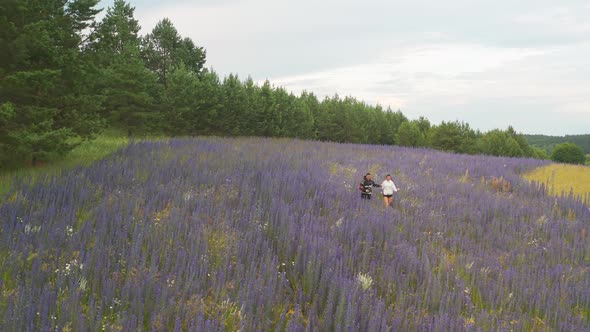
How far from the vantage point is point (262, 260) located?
400 centimetres

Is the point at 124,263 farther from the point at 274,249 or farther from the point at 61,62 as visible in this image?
the point at 61,62

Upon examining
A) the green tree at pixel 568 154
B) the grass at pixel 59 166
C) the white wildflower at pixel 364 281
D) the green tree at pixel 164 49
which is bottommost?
the white wildflower at pixel 364 281

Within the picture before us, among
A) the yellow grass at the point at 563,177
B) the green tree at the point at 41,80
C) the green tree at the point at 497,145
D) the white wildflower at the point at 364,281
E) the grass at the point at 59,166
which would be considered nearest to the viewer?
the white wildflower at the point at 364,281

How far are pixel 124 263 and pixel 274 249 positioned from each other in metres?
1.75

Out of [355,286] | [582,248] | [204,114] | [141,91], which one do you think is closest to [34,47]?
[355,286]

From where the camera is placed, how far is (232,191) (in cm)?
703

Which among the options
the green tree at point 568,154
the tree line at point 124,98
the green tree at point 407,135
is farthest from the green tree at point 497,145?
the green tree at point 568,154

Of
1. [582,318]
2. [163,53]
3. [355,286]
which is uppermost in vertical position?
[163,53]

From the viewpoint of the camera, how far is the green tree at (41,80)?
8336 millimetres

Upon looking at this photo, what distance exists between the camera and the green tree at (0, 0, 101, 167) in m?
8.34

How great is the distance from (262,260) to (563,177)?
57.4 feet

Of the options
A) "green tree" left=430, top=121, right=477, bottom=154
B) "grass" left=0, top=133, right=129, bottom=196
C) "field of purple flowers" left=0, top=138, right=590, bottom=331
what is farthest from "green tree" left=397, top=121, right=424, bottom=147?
"field of purple flowers" left=0, top=138, right=590, bottom=331

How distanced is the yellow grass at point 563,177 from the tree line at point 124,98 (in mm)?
16207

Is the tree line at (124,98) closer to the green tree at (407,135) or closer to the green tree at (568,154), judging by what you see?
the green tree at (407,135)
